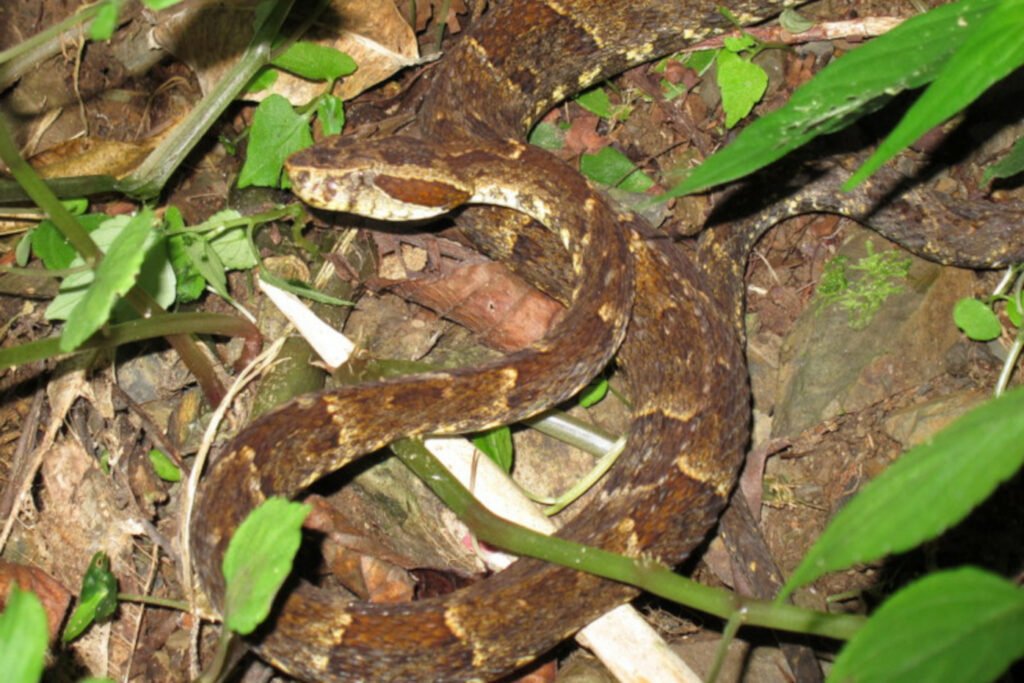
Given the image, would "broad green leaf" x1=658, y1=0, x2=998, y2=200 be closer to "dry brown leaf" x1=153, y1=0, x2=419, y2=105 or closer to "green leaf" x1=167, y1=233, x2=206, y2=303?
"green leaf" x1=167, y1=233, x2=206, y2=303

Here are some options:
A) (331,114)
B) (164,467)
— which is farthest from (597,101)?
(164,467)

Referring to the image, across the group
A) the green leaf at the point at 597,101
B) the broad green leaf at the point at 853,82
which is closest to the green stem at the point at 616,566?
the broad green leaf at the point at 853,82

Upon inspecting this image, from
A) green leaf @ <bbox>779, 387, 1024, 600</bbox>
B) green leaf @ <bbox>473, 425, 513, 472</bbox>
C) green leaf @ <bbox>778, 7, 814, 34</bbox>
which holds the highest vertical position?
green leaf @ <bbox>779, 387, 1024, 600</bbox>

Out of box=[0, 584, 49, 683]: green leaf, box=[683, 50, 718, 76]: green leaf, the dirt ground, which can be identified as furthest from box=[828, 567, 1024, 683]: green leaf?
box=[683, 50, 718, 76]: green leaf

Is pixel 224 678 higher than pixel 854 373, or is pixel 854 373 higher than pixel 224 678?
pixel 224 678

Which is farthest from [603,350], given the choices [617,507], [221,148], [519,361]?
[221,148]

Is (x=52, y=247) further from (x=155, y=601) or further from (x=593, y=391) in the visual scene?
(x=593, y=391)

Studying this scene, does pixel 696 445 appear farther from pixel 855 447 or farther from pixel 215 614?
pixel 215 614
